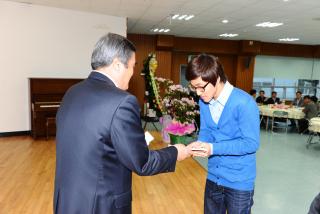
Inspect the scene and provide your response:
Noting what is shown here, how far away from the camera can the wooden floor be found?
302 cm

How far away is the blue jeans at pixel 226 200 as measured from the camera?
149 cm

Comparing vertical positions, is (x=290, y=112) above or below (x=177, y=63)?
below

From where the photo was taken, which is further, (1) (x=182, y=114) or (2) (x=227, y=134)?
(1) (x=182, y=114)

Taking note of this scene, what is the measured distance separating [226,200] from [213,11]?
5.71 meters

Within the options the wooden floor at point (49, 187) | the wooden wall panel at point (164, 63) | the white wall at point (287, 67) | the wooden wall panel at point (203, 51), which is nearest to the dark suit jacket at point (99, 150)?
the wooden floor at point (49, 187)

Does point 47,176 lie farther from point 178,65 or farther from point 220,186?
point 178,65

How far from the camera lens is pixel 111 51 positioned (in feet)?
3.76

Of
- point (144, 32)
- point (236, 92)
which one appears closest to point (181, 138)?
point (236, 92)

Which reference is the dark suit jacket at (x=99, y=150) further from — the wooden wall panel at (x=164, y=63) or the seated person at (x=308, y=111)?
the wooden wall panel at (x=164, y=63)

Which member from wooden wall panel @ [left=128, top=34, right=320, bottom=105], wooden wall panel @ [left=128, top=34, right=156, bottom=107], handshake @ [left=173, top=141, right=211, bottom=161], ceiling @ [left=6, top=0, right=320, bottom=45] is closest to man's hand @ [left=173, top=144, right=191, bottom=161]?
handshake @ [left=173, top=141, right=211, bottom=161]

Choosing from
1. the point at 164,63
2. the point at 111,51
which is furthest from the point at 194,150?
the point at 164,63

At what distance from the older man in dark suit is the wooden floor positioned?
196cm

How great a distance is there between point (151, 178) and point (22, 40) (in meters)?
4.55

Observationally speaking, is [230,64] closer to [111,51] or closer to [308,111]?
[308,111]
